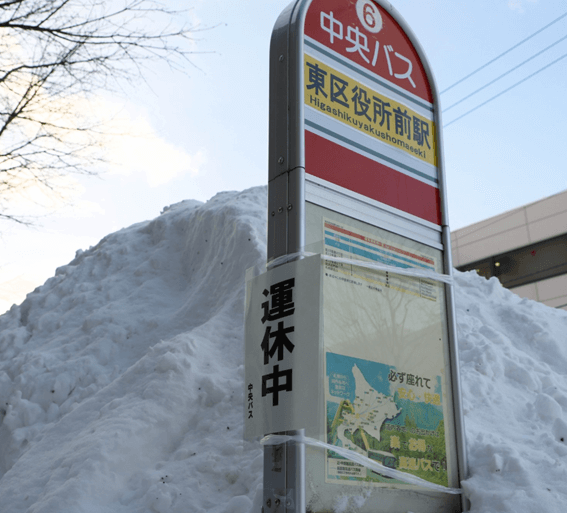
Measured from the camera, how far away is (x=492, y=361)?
492 cm

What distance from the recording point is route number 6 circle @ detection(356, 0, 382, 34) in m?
3.74

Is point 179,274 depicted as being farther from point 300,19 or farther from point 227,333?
point 300,19

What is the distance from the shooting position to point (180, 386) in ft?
16.0

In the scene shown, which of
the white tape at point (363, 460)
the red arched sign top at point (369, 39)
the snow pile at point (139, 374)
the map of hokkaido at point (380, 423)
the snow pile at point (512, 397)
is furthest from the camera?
the snow pile at point (139, 374)

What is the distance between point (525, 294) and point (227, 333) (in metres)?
17.5

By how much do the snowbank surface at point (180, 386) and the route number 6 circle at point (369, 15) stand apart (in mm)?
2679

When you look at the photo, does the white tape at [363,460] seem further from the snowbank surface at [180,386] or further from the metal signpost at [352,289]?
the snowbank surface at [180,386]

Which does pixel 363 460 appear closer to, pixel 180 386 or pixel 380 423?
pixel 380 423

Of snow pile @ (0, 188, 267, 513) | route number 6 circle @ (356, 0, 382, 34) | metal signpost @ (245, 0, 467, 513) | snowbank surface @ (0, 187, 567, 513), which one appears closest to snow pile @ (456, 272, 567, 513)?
snowbank surface @ (0, 187, 567, 513)

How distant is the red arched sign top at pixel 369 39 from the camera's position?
347cm

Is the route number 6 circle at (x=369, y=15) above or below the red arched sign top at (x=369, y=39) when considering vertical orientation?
above

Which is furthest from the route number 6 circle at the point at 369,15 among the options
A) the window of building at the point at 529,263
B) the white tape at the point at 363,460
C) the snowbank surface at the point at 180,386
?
the window of building at the point at 529,263

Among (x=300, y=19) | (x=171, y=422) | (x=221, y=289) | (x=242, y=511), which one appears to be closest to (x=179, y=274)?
(x=221, y=289)

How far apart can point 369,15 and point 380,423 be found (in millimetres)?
2529
